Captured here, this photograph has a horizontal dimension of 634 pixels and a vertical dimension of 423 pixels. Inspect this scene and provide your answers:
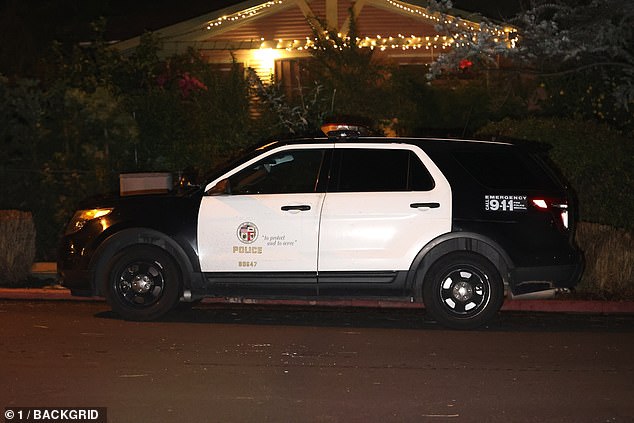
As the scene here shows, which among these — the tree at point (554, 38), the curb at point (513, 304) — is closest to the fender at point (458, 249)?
the curb at point (513, 304)

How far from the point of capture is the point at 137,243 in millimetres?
10133

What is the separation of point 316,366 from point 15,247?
5754 mm

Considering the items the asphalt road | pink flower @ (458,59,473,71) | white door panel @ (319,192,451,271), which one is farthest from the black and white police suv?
pink flower @ (458,59,473,71)

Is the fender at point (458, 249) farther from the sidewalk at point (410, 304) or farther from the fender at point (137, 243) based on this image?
the fender at point (137, 243)

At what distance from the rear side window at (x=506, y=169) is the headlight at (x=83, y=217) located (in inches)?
141

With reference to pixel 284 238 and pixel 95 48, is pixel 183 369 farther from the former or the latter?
pixel 95 48

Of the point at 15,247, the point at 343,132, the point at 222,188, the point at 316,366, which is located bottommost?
the point at 316,366

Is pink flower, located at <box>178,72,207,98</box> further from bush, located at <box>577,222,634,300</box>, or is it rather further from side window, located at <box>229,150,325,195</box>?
bush, located at <box>577,222,634,300</box>

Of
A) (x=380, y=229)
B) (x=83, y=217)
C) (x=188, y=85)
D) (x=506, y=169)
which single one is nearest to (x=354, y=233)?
(x=380, y=229)

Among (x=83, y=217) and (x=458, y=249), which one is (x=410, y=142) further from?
(x=83, y=217)

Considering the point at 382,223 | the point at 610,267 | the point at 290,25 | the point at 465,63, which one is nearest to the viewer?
the point at 382,223

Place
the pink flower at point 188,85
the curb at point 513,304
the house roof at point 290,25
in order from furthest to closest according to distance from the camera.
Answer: the house roof at point 290,25
the pink flower at point 188,85
the curb at point 513,304

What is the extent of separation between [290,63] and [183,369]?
43.8 feet

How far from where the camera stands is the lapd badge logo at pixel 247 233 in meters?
9.90
